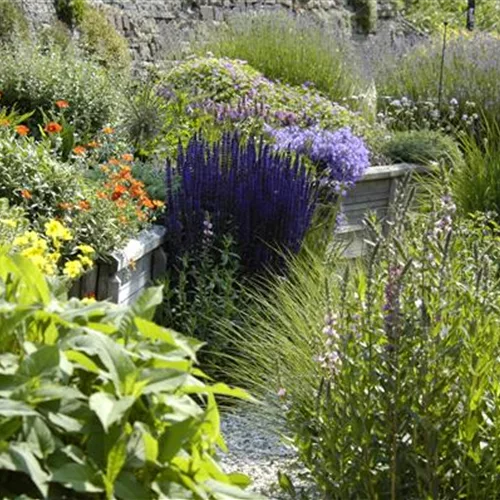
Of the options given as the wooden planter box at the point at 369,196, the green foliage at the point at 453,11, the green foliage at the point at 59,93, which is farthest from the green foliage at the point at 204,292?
the green foliage at the point at 453,11

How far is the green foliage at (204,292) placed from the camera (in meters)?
5.28

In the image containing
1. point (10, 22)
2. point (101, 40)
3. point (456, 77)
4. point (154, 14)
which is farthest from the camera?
point (154, 14)

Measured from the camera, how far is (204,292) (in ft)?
17.6

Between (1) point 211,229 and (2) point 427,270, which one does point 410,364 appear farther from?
(1) point 211,229

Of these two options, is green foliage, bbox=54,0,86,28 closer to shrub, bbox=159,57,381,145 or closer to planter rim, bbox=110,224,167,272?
shrub, bbox=159,57,381,145

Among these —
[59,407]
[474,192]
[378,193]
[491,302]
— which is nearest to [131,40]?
[378,193]

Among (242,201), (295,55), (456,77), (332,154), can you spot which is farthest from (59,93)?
(456,77)

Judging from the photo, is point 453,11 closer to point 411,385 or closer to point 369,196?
point 369,196

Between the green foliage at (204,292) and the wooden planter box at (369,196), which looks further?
the wooden planter box at (369,196)

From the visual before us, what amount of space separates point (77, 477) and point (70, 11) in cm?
1111

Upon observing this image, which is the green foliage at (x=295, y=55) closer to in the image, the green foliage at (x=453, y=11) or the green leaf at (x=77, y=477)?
the green leaf at (x=77, y=477)

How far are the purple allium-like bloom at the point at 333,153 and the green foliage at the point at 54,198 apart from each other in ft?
5.91

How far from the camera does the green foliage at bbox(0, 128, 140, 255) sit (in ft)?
16.5

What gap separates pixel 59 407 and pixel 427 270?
159 cm
